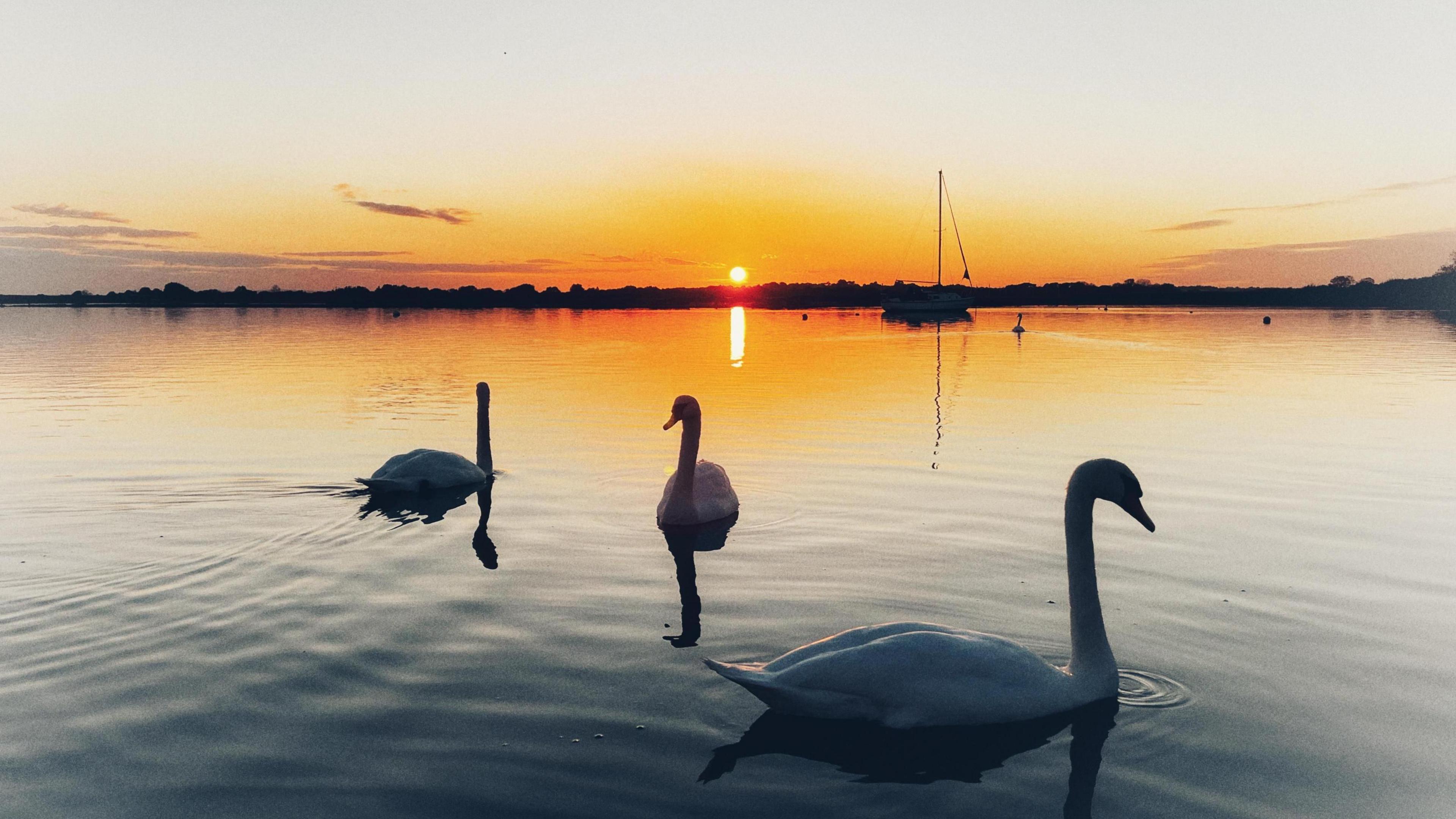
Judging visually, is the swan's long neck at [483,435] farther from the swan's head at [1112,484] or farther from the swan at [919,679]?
the swan's head at [1112,484]

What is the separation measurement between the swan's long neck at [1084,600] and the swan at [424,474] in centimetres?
975

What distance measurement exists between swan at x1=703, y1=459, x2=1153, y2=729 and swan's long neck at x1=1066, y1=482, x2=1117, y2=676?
0.05 ft

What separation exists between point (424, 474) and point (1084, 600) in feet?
32.7

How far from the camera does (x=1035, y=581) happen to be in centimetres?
966

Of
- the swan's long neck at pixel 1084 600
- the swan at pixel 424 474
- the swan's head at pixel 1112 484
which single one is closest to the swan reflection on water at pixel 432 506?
the swan at pixel 424 474

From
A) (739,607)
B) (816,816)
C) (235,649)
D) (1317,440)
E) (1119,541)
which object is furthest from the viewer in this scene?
(1317,440)

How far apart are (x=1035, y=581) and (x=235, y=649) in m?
6.95

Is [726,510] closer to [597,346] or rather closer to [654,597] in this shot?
[654,597]

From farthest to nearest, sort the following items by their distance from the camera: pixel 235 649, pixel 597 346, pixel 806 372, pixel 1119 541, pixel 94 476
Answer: pixel 597 346
pixel 806 372
pixel 94 476
pixel 1119 541
pixel 235 649

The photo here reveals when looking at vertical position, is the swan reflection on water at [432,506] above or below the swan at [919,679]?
below

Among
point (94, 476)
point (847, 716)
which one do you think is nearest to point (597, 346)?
point (94, 476)

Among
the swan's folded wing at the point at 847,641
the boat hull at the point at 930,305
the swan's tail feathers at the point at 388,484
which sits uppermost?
the boat hull at the point at 930,305

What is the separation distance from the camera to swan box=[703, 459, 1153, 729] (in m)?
5.93

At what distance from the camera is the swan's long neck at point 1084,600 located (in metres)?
6.55
